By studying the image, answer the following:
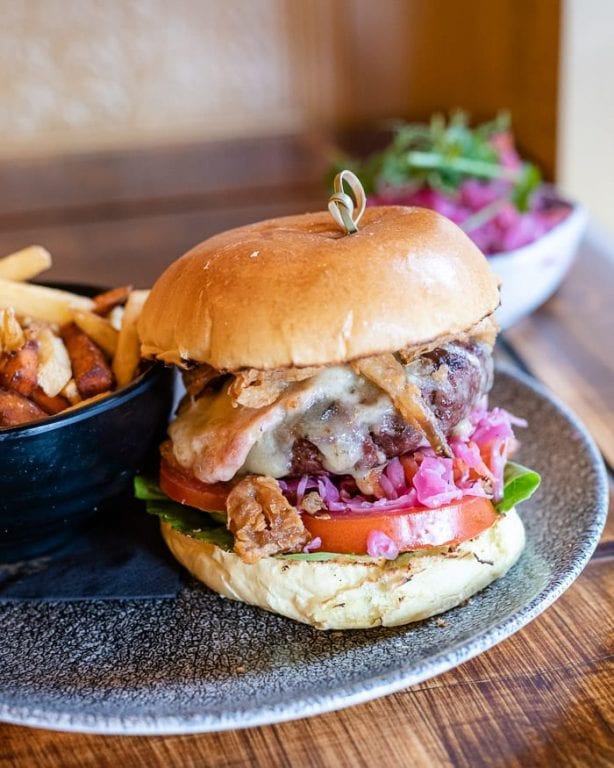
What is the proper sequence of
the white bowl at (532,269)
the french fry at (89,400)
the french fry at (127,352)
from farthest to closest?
1. the white bowl at (532,269)
2. the french fry at (127,352)
3. the french fry at (89,400)

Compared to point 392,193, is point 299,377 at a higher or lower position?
higher

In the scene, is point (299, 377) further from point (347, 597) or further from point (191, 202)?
point (191, 202)

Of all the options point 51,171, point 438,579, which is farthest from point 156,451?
point 51,171

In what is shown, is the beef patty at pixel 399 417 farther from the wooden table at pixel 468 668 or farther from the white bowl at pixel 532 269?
the white bowl at pixel 532 269

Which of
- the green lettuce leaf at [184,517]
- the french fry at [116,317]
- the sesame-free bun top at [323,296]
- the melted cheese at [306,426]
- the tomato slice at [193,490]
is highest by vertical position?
the sesame-free bun top at [323,296]

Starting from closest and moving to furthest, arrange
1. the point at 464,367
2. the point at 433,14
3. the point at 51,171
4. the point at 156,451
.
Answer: the point at 464,367 → the point at 156,451 → the point at 51,171 → the point at 433,14

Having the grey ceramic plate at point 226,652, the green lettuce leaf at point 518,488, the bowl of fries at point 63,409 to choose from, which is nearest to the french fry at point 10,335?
the bowl of fries at point 63,409

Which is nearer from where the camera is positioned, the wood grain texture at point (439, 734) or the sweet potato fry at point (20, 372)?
the wood grain texture at point (439, 734)

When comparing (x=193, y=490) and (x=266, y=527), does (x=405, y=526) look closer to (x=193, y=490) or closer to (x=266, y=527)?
(x=266, y=527)
